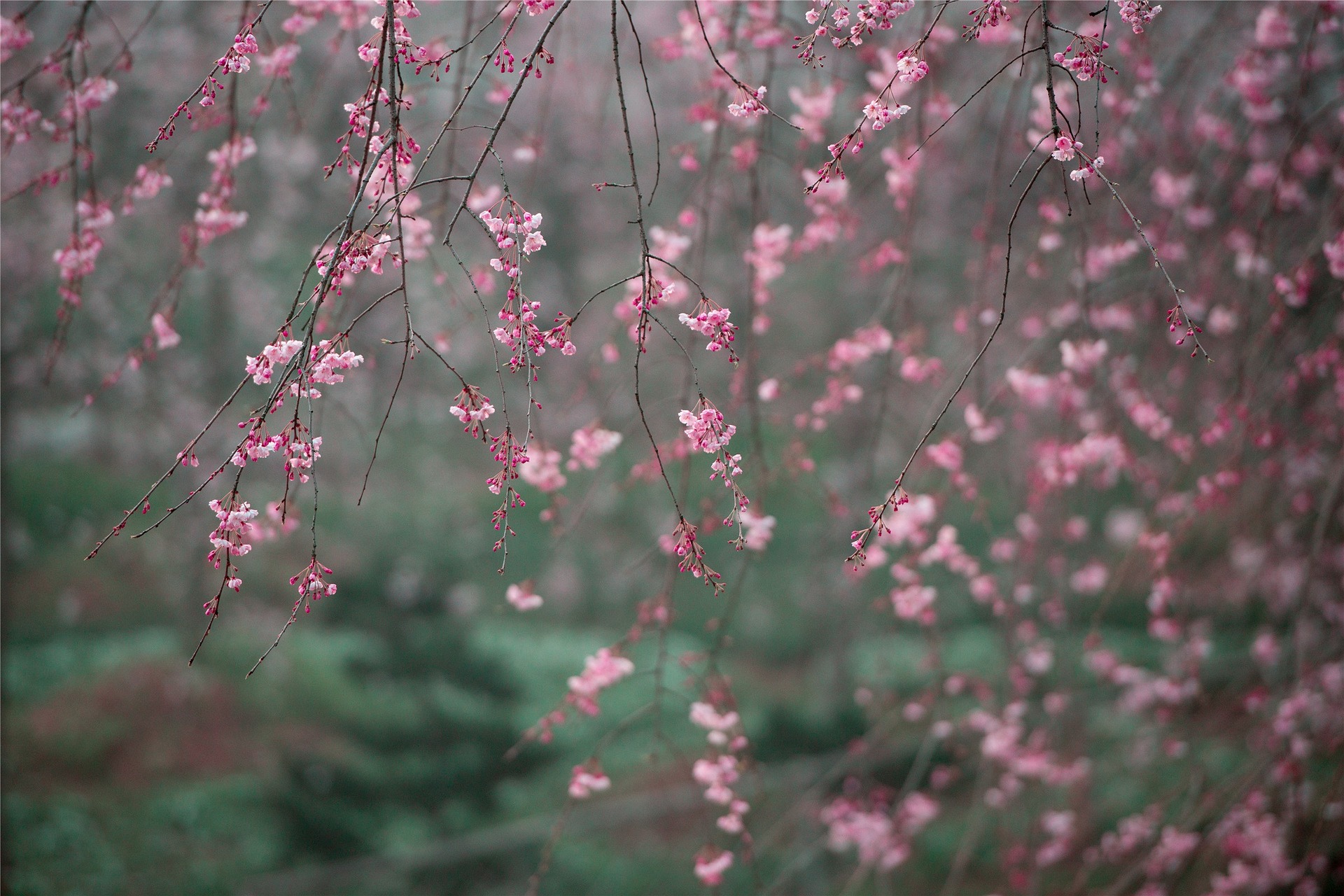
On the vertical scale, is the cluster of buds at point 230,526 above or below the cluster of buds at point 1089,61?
below

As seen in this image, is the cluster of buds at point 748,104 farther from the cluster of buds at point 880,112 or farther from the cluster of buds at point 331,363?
the cluster of buds at point 331,363

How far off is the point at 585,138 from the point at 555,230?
418 millimetres

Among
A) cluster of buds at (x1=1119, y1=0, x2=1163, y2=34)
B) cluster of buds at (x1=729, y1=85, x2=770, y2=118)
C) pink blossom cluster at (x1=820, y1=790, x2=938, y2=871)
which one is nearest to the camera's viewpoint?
cluster of buds at (x1=1119, y1=0, x2=1163, y2=34)

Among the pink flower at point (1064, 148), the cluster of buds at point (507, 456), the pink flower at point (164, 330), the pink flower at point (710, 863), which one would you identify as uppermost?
the pink flower at point (164, 330)

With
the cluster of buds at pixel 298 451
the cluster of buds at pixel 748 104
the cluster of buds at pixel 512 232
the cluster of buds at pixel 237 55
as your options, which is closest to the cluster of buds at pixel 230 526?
the cluster of buds at pixel 298 451

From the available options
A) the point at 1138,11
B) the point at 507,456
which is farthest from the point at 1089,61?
the point at 507,456

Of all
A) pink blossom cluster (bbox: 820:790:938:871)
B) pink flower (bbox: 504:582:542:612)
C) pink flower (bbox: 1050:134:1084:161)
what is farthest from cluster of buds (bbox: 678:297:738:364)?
pink blossom cluster (bbox: 820:790:938:871)

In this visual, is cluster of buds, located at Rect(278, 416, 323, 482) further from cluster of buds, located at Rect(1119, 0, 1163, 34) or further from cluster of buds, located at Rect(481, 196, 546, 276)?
cluster of buds, located at Rect(1119, 0, 1163, 34)

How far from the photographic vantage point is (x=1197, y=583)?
371 cm

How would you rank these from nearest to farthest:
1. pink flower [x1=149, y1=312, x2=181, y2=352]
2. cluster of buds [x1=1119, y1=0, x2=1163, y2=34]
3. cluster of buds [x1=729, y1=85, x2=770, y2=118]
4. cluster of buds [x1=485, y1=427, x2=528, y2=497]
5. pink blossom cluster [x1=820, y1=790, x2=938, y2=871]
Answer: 1. cluster of buds [x1=485, y1=427, x2=528, y2=497]
2. cluster of buds [x1=1119, y1=0, x2=1163, y2=34]
3. cluster of buds [x1=729, y1=85, x2=770, y2=118]
4. pink flower [x1=149, y1=312, x2=181, y2=352]
5. pink blossom cluster [x1=820, y1=790, x2=938, y2=871]

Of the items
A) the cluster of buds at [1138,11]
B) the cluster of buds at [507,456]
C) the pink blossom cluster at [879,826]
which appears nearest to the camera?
the cluster of buds at [507,456]

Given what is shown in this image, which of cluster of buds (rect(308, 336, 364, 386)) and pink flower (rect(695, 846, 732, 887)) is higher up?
cluster of buds (rect(308, 336, 364, 386))

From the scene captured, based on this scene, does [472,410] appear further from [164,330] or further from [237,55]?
[164,330]

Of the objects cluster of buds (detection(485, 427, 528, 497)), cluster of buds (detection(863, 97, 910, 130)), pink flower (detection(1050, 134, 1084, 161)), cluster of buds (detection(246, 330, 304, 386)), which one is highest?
cluster of buds (detection(863, 97, 910, 130))
